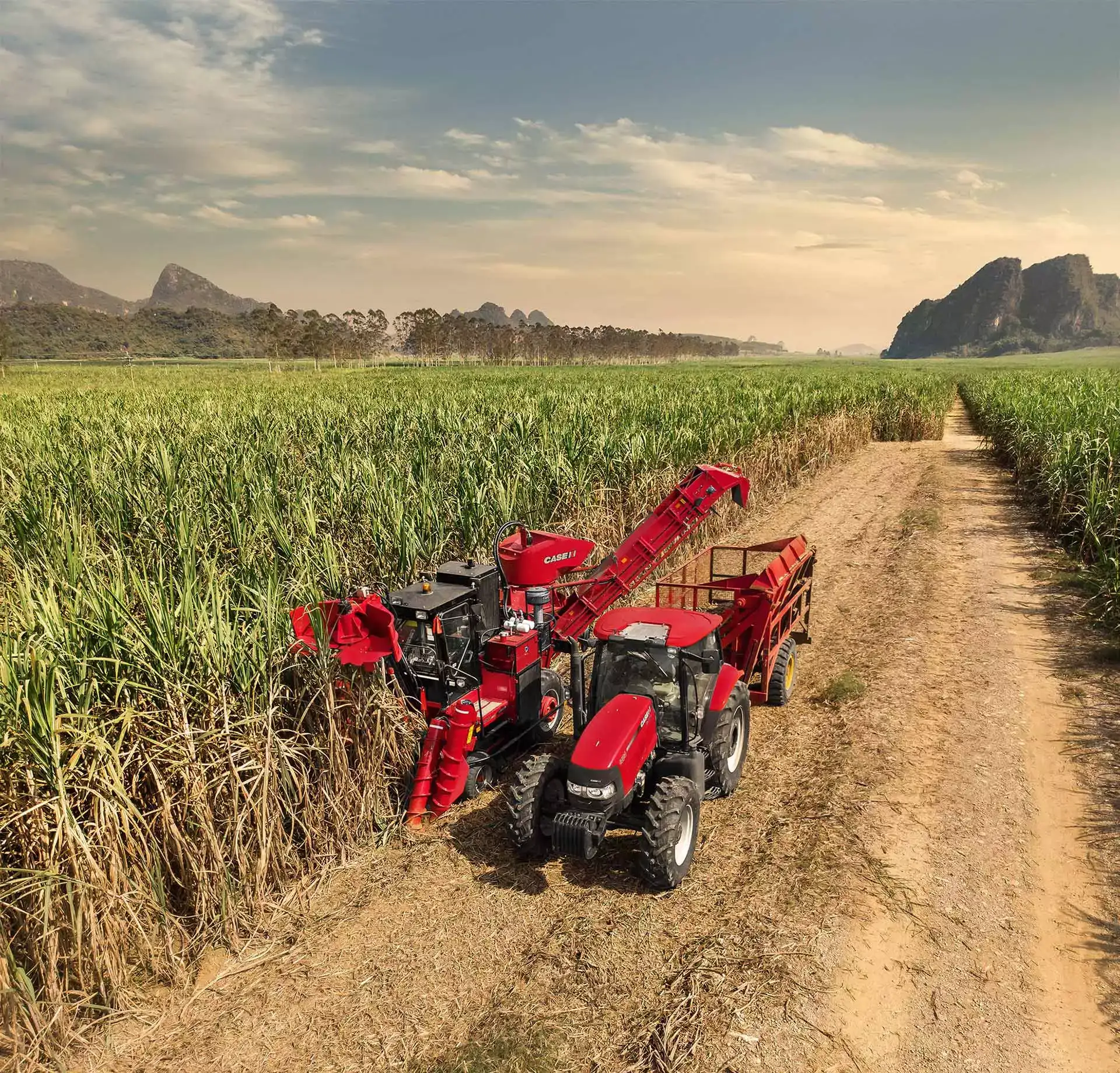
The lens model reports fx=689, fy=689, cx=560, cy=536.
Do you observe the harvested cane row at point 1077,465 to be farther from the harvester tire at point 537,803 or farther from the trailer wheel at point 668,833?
the harvester tire at point 537,803

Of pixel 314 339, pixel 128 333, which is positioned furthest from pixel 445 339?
pixel 128 333

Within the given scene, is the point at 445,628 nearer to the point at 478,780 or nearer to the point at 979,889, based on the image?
the point at 478,780

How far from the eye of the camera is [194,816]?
179 inches

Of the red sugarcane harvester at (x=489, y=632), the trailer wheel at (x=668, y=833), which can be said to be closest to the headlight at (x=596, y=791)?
the trailer wheel at (x=668, y=833)

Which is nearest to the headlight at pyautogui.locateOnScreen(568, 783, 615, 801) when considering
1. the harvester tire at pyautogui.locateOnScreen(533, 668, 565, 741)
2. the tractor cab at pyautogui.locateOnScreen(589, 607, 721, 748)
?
the tractor cab at pyautogui.locateOnScreen(589, 607, 721, 748)

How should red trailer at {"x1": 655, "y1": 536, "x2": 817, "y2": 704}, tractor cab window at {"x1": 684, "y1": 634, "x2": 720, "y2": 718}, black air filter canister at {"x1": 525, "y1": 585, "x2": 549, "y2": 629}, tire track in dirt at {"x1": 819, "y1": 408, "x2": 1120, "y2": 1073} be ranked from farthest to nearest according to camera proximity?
red trailer at {"x1": 655, "y1": 536, "x2": 817, "y2": 704}, black air filter canister at {"x1": 525, "y1": 585, "x2": 549, "y2": 629}, tractor cab window at {"x1": 684, "y1": 634, "x2": 720, "y2": 718}, tire track in dirt at {"x1": 819, "y1": 408, "x2": 1120, "y2": 1073}

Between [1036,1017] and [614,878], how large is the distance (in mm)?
2761

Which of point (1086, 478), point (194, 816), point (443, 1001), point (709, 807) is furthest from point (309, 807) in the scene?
point (1086, 478)

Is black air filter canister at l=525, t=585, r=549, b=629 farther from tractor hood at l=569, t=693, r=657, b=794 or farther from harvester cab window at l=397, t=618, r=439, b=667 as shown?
tractor hood at l=569, t=693, r=657, b=794

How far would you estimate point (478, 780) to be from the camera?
641 centimetres

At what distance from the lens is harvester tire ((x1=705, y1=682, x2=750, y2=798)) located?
5.96m

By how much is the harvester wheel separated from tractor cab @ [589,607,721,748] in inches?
53.1

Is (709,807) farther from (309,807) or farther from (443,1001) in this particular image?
(309,807)

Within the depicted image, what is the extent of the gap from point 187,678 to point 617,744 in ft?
9.81
